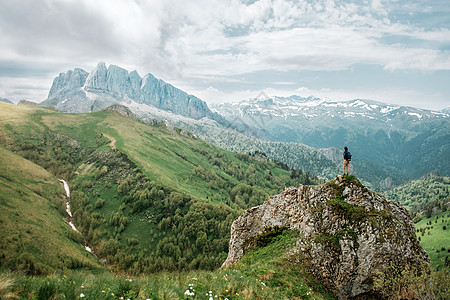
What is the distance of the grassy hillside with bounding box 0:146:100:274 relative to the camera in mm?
88875

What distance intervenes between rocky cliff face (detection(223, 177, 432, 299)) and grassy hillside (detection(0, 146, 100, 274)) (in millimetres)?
90978

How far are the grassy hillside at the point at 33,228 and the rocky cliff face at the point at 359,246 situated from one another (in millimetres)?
90978

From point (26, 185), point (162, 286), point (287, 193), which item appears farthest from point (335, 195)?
point (26, 185)

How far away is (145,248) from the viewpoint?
123 meters

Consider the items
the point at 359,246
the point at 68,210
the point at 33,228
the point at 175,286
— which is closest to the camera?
the point at 175,286

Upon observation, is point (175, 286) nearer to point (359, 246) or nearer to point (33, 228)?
point (359, 246)

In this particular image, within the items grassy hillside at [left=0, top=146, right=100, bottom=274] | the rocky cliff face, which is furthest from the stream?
the rocky cliff face

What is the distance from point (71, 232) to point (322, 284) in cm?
14060

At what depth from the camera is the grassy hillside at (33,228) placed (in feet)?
292

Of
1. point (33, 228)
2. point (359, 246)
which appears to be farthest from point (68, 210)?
point (359, 246)

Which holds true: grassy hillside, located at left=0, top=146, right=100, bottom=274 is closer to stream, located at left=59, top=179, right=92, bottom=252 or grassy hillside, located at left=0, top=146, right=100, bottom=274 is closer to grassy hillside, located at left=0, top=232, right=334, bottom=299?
stream, located at left=59, top=179, right=92, bottom=252

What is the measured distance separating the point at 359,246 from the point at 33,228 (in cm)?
13589

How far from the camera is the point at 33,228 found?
105 meters

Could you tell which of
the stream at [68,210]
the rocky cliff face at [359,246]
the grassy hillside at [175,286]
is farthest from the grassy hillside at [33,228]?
the rocky cliff face at [359,246]
